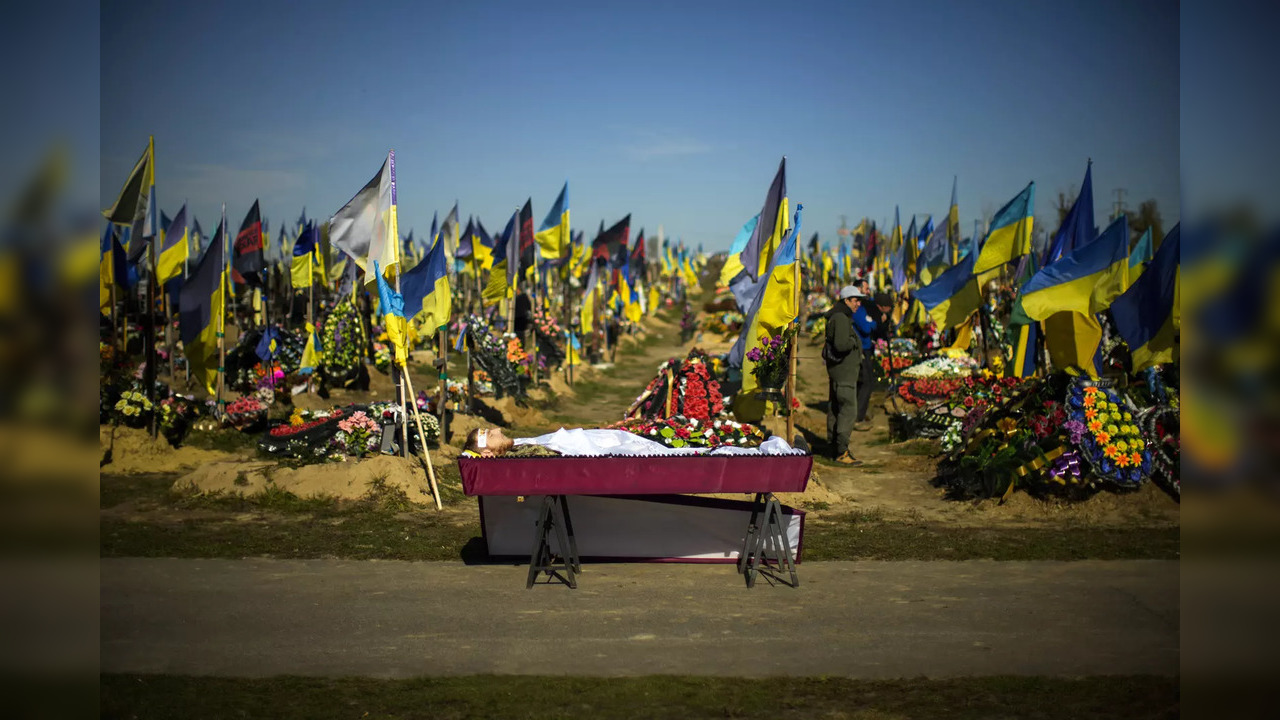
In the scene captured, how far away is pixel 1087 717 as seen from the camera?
16.9 ft

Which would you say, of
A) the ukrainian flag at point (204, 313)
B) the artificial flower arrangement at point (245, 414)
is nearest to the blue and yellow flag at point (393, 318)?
the ukrainian flag at point (204, 313)

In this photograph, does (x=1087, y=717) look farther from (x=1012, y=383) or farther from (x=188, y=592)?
(x=1012, y=383)

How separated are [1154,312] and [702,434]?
4158 millimetres

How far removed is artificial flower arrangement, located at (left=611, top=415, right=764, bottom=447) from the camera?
340 inches

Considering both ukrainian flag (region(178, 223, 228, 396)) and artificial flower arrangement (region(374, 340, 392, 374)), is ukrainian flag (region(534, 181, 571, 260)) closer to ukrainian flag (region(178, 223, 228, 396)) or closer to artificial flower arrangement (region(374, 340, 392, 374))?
artificial flower arrangement (region(374, 340, 392, 374))

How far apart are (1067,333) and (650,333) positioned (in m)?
34.3

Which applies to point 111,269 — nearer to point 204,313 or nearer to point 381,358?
point 204,313

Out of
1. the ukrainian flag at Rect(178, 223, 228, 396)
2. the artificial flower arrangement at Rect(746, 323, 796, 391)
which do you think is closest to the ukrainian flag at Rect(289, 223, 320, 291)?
the ukrainian flag at Rect(178, 223, 228, 396)

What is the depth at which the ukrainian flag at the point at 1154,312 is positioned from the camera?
328 inches

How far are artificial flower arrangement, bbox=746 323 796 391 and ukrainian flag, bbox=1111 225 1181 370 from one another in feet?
13.1

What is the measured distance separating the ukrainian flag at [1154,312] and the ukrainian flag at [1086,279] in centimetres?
104

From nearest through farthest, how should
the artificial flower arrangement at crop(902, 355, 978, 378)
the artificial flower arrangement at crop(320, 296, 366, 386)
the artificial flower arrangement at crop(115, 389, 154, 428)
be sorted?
the artificial flower arrangement at crop(115, 389, 154, 428) < the artificial flower arrangement at crop(902, 355, 978, 378) < the artificial flower arrangement at crop(320, 296, 366, 386)

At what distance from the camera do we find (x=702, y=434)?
29.0 feet

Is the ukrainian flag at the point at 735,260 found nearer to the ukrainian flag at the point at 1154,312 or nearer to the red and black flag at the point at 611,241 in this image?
the ukrainian flag at the point at 1154,312
